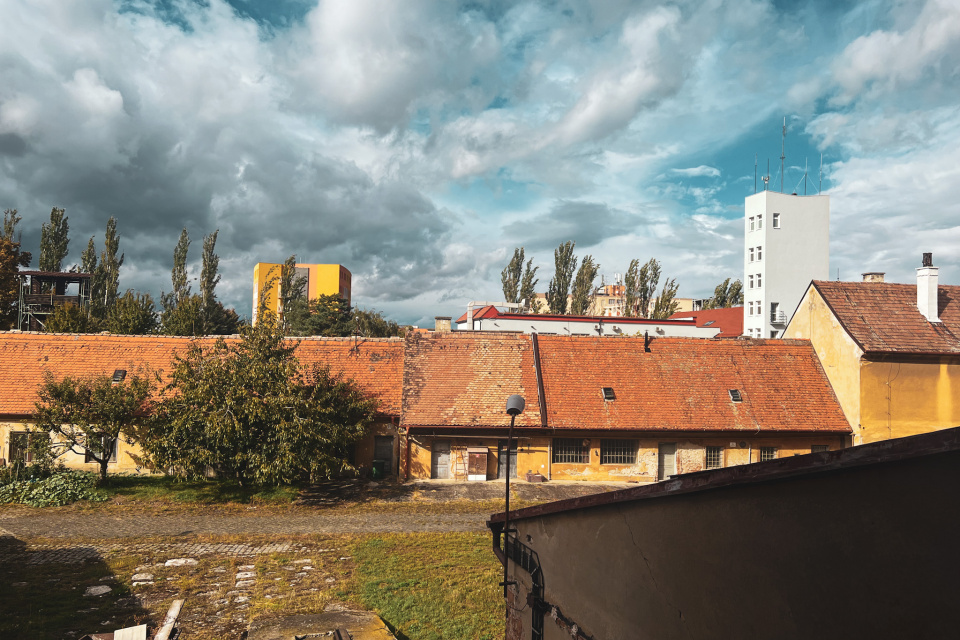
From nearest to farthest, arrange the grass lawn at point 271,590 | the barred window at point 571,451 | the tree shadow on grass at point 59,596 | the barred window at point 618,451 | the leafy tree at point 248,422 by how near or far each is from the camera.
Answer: the tree shadow on grass at point 59,596 → the grass lawn at point 271,590 → the leafy tree at point 248,422 → the barred window at point 571,451 → the barred window at point 618,451

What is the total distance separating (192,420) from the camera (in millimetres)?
18000

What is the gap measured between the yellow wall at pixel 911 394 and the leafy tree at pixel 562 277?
1777 inches

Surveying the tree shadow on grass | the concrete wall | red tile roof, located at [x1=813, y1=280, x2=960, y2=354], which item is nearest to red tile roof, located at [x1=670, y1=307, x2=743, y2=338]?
red tile roof, located at [x1=813, y1=280, x2=960, y2=354]

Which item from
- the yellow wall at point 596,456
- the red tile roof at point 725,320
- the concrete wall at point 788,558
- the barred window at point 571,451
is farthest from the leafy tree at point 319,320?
the concrete wall at point 788,558

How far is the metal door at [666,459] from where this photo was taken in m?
23.0

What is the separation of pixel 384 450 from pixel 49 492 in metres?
11.5

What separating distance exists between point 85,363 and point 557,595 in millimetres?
24962

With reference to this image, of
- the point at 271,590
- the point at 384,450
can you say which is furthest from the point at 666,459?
the point at 271,590

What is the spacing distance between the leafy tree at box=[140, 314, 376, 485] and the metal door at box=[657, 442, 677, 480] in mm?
12497

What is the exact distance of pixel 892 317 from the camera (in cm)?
2369

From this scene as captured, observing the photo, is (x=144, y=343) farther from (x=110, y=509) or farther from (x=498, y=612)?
(x=498, y=612)

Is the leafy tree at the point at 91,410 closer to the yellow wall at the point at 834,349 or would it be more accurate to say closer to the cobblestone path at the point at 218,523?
the cobblestone path at the point at 218,523

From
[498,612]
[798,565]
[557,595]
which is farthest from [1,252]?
[798,565]

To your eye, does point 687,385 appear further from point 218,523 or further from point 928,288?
point 218,523
